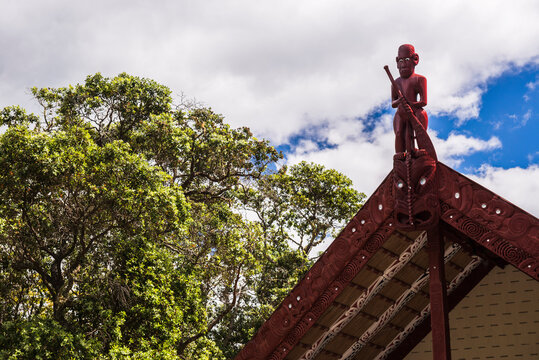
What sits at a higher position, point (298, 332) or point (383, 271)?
point (383, 271)

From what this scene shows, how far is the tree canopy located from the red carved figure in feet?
32.5

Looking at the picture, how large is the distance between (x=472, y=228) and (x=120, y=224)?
1190 cm

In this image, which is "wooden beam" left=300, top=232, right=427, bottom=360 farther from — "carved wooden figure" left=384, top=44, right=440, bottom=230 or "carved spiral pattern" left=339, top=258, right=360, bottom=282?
"carved wooden figure" left=384, top=44, right=440, bottom=230

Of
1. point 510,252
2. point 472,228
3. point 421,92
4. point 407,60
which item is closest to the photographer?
point 510,252

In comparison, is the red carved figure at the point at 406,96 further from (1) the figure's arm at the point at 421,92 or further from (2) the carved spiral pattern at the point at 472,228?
(2) the carved spiral pattern at the point at 472,228

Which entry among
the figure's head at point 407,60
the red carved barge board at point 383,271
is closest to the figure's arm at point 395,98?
the figure's head at point 407,60

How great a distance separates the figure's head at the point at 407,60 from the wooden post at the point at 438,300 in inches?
76.4

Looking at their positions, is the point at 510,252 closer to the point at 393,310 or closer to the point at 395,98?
the point at 395,98

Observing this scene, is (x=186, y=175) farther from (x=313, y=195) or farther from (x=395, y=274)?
(x=395, y=274)

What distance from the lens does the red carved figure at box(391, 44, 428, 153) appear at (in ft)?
24.5

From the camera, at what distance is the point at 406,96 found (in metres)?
7.64

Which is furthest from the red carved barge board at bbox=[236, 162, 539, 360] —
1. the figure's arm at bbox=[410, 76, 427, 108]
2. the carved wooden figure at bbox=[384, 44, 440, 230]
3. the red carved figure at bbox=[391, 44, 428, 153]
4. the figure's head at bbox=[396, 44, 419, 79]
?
the figure's head at bbox=[396, 44, 419, 79]

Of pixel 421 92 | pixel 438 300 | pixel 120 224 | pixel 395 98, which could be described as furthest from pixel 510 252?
pixel 120 224

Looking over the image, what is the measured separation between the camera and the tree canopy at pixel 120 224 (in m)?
15.6
